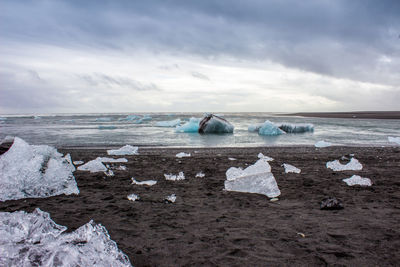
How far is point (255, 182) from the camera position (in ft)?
11.3

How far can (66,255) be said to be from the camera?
58.1 inches

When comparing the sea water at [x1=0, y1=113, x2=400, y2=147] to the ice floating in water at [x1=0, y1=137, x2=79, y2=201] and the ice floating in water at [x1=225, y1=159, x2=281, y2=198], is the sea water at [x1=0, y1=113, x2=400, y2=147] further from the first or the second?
the ice floating in water at [x1=0, y1=137, x2=79, y2=201]

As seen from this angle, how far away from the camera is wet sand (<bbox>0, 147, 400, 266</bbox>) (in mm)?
1784

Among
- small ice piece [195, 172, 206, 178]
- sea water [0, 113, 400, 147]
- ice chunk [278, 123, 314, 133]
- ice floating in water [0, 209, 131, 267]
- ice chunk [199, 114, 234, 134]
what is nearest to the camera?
ice floating in water [0, 209, 131, 267]

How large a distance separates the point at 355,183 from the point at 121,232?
3.42m

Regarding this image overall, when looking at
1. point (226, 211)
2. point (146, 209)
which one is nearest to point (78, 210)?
point (146, 209)

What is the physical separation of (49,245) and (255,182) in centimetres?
250

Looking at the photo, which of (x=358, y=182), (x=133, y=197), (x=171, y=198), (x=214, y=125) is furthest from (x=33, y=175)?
(x=214, y=125)

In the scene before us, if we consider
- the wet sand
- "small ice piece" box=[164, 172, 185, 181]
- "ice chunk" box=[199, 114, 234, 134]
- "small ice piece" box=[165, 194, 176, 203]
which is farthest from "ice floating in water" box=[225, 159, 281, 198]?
"ice chunk" box=[199, 114, 234, 134]

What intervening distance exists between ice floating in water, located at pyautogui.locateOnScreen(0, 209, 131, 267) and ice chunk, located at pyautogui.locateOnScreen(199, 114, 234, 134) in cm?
1407

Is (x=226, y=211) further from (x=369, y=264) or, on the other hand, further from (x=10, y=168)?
(x=10, y=168)

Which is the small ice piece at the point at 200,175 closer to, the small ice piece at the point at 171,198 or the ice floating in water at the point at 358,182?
the small ice piece at the point at 171,198

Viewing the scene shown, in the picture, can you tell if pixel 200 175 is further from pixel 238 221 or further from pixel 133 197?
pixel 238 221

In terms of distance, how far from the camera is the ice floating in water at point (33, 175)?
320 cm
